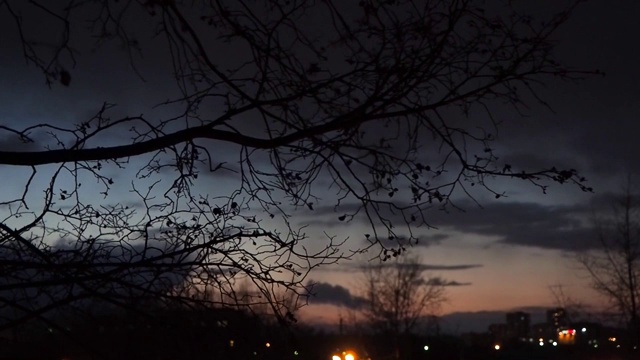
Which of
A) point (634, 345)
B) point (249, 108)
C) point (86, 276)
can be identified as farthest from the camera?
point (634, 345)

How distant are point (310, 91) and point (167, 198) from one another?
3.54ft

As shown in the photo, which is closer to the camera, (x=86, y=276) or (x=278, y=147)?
(x=86, y=276)

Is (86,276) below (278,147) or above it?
below

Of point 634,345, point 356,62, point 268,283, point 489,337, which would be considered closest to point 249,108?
point 356,62

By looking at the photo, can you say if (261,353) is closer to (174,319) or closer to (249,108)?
(174,319)

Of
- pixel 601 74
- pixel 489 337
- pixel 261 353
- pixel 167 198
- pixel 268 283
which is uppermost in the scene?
pixel 489 337

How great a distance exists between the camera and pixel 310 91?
507 centimetres

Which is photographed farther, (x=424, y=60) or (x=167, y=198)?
(x=167, y=198)

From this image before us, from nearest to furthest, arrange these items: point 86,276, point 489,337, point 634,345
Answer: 1. point 86,276
2. point 634,345
3. point 489,337

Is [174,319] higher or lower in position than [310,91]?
lower

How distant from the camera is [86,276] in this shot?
4.64 metres

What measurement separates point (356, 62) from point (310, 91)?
1.01 feet

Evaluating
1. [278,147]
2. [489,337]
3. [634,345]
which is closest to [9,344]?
[278,147]

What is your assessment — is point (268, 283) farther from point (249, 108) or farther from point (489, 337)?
point (489, 337)
